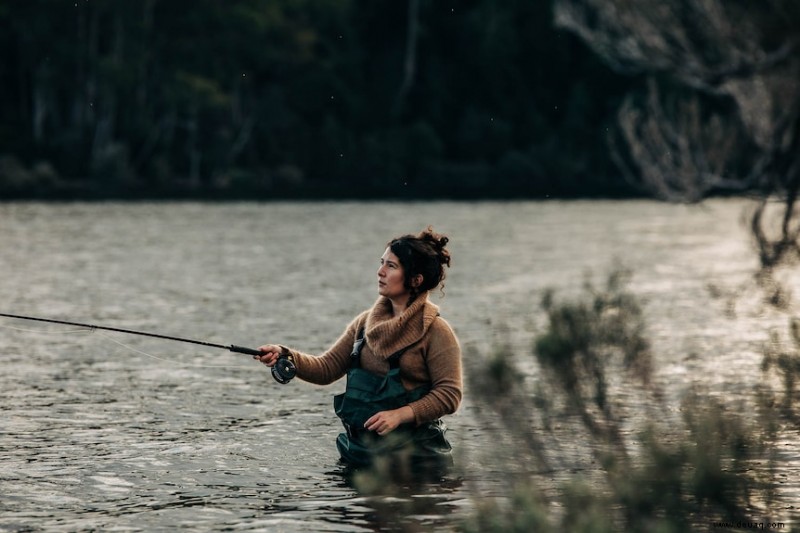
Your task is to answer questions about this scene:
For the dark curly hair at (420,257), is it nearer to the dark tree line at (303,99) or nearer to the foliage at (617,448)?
the foliage at (617,448)

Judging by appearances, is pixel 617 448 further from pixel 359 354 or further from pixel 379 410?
pixel 359 354

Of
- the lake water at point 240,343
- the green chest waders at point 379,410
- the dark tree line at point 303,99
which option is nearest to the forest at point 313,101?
the dark tree line at point 303,99

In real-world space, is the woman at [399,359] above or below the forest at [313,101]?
below

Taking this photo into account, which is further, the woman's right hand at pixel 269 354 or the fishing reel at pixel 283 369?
the fishing reel at pixel 283 369

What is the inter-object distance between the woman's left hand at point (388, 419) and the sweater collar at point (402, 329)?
0.37 meters

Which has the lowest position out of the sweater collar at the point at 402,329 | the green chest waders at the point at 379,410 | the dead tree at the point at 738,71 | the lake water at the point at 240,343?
the lake water at the point at 240,343

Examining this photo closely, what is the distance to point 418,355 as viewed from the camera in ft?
29.1

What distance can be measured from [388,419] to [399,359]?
0.41 m

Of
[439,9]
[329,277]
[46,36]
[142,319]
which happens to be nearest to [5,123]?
[46,36]

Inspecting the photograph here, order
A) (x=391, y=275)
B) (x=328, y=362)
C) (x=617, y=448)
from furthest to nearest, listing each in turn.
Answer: (x=328, y=362) < (x=391, y=275) < (x=617, y=448)

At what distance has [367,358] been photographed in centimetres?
899

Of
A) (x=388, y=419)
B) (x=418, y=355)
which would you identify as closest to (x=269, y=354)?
(x=388, y=419)

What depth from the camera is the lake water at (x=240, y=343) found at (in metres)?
8.98

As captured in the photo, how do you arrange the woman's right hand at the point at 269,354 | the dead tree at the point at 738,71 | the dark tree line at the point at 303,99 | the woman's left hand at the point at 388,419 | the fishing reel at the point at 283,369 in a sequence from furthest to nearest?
the dark tree line at the point at 303,99
the dead tree at the point at 738,71
the fishing reel at the point at 283,369
the woman's right hand at the point at 269,354
the woman's left hand at the point at 388,419
